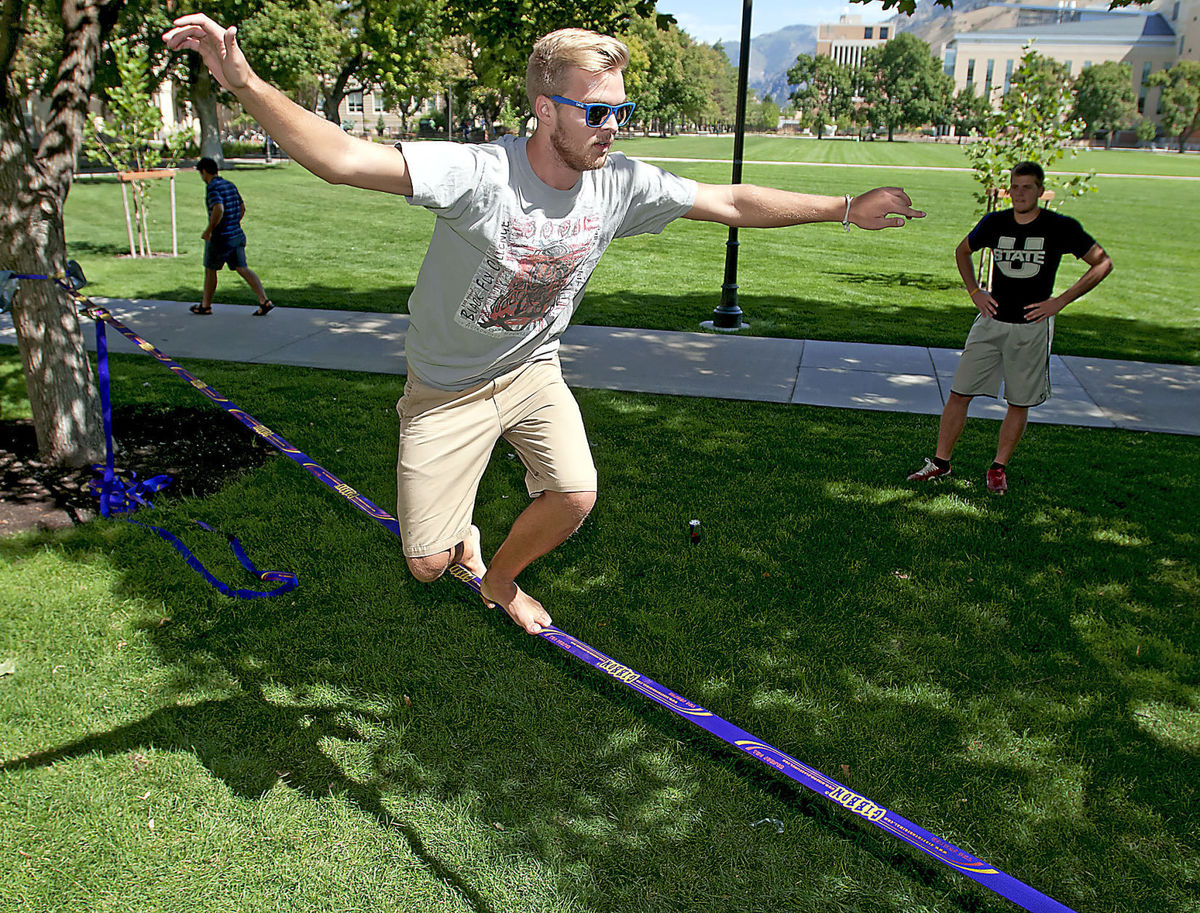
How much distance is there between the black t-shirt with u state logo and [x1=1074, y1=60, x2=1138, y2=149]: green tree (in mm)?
129195

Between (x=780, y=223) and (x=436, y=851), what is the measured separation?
2558 mm

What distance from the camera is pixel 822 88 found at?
150875mm

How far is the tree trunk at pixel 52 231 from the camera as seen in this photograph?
18.7ft

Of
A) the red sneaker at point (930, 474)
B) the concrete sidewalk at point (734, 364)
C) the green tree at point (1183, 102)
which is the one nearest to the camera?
the red sneaker at point (930, 474)

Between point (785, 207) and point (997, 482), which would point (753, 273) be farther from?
point (785, 207)

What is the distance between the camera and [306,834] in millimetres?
3293

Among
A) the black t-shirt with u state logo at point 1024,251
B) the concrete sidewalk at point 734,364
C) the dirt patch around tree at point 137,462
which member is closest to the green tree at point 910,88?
the concrete sidewalk at point 734,364

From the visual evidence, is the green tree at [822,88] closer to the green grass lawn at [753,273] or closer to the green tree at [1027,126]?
the green grass lawn at [753,273]

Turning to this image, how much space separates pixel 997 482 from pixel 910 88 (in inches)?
5559

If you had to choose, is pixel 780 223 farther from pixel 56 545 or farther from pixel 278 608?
pixel 56 545

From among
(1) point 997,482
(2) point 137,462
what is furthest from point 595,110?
(2) point 137,462

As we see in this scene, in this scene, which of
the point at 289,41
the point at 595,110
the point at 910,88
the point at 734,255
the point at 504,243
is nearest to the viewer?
the point at 595,110

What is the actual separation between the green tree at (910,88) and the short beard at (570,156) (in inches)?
5485

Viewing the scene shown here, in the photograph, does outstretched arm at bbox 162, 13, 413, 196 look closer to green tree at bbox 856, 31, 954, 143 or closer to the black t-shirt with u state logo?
the black t-shirt with u state logo
